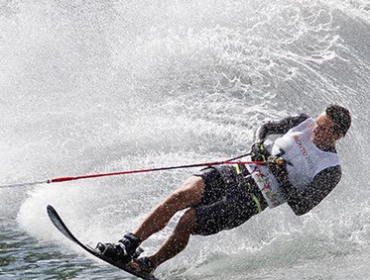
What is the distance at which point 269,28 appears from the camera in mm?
10086

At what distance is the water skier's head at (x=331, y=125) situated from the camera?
5324 millimetres

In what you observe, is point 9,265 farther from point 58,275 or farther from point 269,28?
point 269,28

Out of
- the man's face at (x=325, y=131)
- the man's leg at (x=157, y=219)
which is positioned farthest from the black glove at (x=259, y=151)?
the man's leg at (x=157, y=219)

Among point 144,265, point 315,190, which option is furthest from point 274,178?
point 144,265

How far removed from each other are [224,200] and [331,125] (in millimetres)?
993

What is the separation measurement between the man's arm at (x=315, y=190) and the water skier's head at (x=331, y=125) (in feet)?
0.76

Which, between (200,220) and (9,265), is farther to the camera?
(9,265)

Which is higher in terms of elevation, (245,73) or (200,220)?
(245,73)

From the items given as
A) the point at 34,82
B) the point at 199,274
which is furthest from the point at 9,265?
the point at 34,82

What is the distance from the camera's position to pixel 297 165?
5.36 metres

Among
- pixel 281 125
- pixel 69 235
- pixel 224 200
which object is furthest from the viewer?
pixel 281 125

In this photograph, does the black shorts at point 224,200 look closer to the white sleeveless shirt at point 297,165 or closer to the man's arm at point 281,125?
the white sleeveless shirt at point 297,165

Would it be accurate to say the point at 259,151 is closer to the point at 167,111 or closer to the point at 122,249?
the point at 122,249

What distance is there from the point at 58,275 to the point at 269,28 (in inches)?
220
